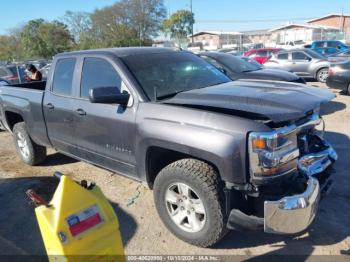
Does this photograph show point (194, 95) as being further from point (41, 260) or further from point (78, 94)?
point (41, 260)

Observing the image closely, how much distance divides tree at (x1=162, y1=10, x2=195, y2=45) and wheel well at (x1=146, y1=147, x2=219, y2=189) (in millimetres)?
59919

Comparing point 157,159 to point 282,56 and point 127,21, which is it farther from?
point 127,21

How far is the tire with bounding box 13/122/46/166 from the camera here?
19.1 ft

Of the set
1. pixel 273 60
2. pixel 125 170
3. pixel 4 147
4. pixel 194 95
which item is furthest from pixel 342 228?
pixel 273 60

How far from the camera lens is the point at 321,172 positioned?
3434mm

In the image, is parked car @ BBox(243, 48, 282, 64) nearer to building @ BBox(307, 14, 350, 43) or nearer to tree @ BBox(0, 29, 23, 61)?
tree @ BBox(0, 29, 23, 61)

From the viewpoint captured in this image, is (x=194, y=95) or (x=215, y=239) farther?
(x=194, y=95)

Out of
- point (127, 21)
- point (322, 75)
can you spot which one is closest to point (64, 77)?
point (322, 75)

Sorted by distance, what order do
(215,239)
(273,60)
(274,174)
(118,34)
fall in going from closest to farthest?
(274,174) < (215,239) < (273,60) < (118,34)

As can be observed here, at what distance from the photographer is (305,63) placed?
48.5 ft

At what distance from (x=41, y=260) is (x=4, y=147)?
4.89m

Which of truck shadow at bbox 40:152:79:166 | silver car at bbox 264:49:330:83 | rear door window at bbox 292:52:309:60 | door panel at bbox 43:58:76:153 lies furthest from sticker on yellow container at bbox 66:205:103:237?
rear door window at bbox 292:52:309:60

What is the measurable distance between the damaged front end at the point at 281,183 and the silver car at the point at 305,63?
1203 cm

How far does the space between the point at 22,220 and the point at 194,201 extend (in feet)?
7.14
